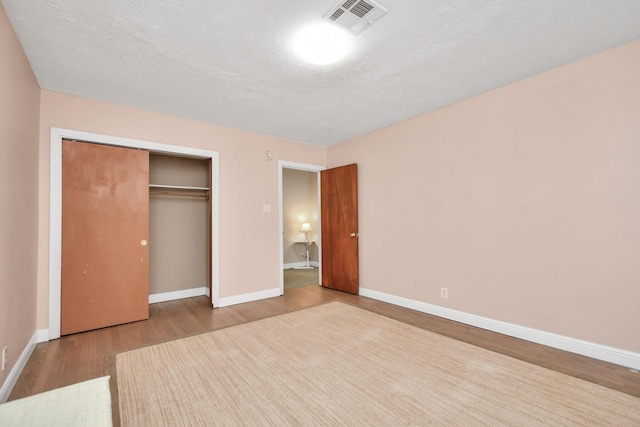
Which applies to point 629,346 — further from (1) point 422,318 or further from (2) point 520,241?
(1) point 422,318

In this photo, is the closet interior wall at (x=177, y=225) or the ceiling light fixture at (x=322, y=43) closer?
the ceiling light fixture at (x=322, y=43)

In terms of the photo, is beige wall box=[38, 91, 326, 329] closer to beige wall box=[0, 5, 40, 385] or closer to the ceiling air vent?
beige wall box=[0, 5, 40, 385]

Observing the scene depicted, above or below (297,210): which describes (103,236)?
below

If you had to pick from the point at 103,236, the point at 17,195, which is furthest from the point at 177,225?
the point at 17,195

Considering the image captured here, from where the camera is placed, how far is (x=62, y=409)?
152cm

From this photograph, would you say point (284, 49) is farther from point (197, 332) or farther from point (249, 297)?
point (249, 297)

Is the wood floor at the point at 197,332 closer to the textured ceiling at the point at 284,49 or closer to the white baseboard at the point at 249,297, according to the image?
the white baseboard at the point at 249,297

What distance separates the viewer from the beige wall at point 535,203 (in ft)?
7.34

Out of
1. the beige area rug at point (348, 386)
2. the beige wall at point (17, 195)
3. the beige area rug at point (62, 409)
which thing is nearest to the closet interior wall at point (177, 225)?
the beige wall at point (17, 195)

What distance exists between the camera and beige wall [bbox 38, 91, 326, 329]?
9.32 feet

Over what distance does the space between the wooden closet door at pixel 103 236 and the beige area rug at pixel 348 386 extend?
997 mm

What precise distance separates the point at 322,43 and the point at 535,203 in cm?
242

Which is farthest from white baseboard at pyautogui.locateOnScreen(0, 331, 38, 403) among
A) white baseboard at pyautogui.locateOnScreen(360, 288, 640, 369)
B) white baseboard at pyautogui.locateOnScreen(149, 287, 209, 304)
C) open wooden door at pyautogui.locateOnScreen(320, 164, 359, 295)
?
white baseboard at pyautogui.locateOnScreen(360, 288, 640, 369)

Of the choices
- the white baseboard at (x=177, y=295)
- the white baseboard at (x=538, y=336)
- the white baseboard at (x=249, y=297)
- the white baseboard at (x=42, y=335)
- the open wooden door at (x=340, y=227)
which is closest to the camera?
the white baseboard at (x=538, y=336)
